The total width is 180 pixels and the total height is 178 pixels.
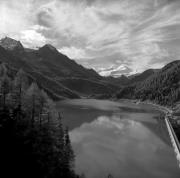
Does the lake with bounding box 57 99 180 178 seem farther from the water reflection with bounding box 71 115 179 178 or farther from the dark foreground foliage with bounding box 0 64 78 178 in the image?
the dark foreground foliage with bounding box 0 64 78 178

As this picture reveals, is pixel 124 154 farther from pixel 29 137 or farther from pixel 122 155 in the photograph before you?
pixel 29 137

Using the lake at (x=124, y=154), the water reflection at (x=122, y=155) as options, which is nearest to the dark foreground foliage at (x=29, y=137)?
the lake at (x=124, y=154)

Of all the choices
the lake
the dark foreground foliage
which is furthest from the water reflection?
the dark foreground foliage

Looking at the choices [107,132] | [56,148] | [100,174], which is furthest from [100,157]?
[107,132]

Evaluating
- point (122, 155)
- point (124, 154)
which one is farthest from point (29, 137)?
point (124, 154)

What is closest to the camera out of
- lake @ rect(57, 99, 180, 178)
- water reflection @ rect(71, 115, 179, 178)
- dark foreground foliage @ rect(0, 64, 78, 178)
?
dark foreground foliage @ rect(0, 64, 78, 178)

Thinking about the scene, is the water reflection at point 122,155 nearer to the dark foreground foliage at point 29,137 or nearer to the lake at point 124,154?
the lake at point 124,154
